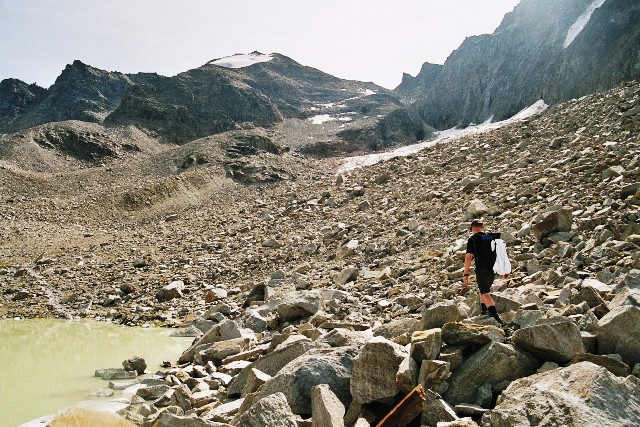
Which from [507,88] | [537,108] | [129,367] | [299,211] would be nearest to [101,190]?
[299,211]

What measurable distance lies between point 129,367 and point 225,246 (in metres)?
12.3

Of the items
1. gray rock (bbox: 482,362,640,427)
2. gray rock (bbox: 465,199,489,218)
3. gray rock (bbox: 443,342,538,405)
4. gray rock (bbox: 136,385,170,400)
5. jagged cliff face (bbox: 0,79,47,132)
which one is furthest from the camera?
jagged cliff face (bbox: 0,79,47,132)

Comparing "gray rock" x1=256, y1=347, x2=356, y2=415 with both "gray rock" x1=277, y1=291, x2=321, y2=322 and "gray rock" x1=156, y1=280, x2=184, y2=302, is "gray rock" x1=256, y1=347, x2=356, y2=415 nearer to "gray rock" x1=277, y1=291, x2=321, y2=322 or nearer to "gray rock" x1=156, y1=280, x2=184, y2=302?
"gray rock" x1=277, y1=291, x2=321, y2=322

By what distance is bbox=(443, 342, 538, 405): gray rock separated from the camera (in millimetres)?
4551

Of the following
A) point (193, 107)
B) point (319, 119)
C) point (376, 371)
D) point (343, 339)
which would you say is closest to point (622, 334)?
point (376, 371)

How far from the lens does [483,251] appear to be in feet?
24.4

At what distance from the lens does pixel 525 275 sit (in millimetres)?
9164

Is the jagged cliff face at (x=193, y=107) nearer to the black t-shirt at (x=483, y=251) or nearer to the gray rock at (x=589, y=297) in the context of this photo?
the black t-shirt at (x=483, y=251)

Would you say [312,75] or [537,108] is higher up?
[312,75]

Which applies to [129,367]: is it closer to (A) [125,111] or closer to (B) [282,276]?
(B) [282,276]

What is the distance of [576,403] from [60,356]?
12276 mm

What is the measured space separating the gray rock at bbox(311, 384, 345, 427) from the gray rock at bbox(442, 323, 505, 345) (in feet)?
4.92

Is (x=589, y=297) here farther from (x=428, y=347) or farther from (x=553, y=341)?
(x=428, y=347)

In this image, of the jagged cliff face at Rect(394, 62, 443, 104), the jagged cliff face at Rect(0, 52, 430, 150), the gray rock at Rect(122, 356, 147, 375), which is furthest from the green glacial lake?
the jagged cliff face at Rect(394, 62, 443, 104)
